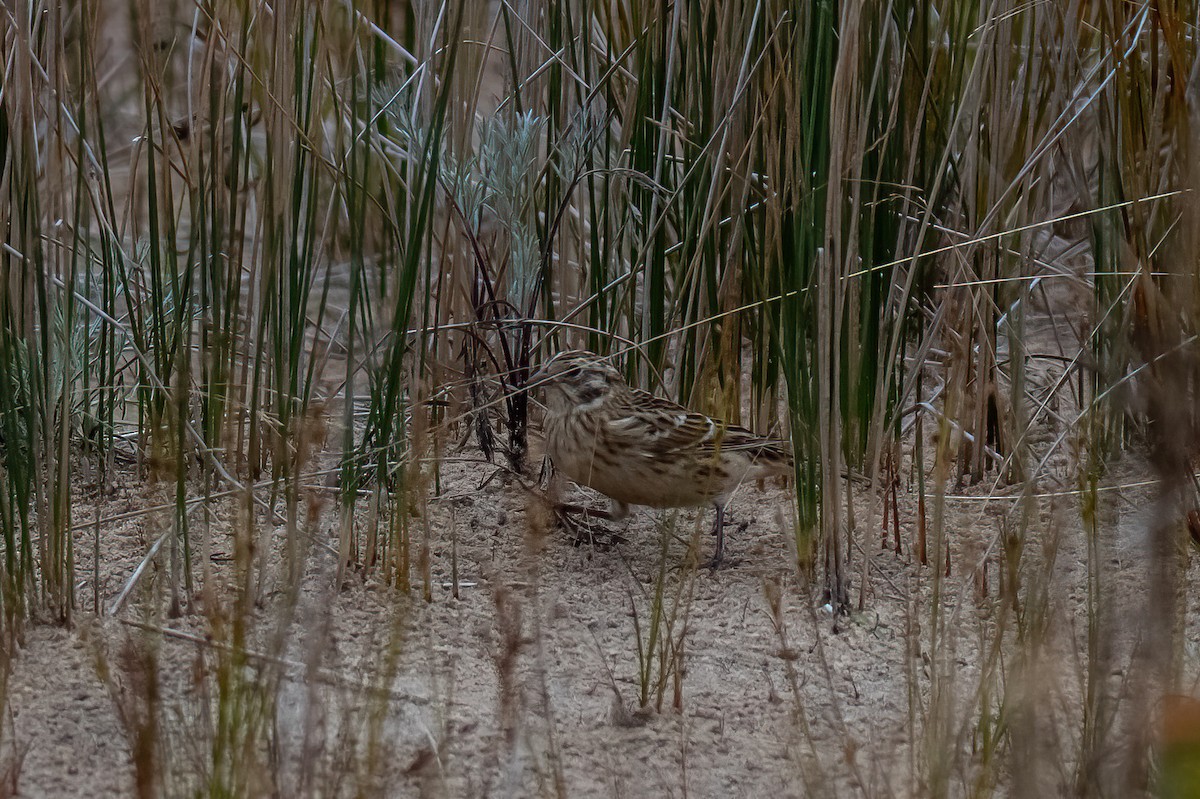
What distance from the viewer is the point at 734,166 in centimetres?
363

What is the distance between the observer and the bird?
373 centimetres

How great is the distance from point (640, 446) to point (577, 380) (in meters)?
0.26

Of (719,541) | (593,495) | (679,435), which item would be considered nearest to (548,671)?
(719,541)

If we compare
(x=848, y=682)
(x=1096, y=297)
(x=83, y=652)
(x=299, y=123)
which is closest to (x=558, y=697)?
(x=848, y=682)

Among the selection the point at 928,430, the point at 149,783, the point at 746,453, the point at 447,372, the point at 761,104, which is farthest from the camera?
the point at 928,430

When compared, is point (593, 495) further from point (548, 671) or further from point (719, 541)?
point (548, 671)

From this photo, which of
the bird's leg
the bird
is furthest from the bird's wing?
the bird's leg

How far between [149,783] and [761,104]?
2.27 metres

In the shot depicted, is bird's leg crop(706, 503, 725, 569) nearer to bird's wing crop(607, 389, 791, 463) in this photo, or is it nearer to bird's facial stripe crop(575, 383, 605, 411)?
bird's wing crop(607, 389, 791, 463)

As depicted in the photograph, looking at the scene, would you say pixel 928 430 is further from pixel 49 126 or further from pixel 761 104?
pixel 49 126

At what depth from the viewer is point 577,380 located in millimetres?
3854

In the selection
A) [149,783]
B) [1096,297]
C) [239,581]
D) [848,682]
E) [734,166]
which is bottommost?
[848,682]

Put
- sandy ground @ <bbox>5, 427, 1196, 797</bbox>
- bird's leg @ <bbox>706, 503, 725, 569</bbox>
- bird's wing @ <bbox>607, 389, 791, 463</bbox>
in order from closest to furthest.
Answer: sandy ground @ <bbox>5, 427, 1196, 797</bbox>, bird's leg @ <bbox>706, 503, 725, 569</bbox>, bird's wing @ <bbox>607, 389, 791, 463</bbox>

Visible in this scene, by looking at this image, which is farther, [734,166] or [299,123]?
[734,166]
